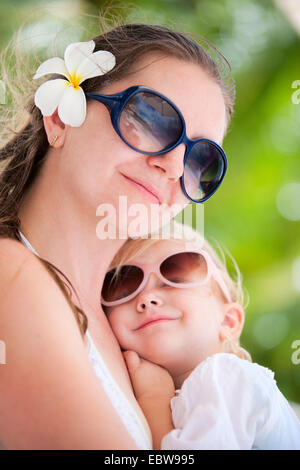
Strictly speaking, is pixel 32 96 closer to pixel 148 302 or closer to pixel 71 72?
pixel 71 72

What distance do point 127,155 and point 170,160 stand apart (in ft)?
0.21

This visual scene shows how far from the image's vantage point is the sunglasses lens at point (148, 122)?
27.9 inches

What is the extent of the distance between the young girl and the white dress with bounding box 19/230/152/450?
3 centimetres

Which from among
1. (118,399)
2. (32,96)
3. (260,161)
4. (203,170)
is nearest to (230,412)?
(118,399)

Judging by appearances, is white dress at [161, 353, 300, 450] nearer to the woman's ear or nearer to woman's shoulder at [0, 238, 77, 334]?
woman's shoulder at [0, 238, 77, 334]

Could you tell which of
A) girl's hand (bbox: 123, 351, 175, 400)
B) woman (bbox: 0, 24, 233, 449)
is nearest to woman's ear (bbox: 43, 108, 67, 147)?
woman (bbox: 0, 24, 233, 449)

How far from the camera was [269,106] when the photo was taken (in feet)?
6.24

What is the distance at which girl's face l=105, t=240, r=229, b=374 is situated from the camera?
79 cm

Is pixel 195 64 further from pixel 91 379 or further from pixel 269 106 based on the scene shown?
pixel 269 106

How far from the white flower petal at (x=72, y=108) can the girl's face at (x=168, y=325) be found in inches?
10.7

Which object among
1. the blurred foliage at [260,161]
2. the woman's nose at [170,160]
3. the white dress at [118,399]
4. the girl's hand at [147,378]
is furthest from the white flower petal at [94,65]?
the blurred foliage at [260,161]

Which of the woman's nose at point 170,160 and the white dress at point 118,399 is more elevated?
the woman's nose at point 170,160

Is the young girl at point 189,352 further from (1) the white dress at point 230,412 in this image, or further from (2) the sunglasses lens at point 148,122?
(2) the sunglasses lens at point 148,122

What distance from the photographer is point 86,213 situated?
0.75 metres
